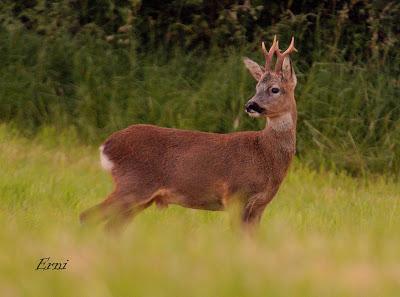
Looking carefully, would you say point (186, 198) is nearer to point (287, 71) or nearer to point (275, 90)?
point (275, 90)

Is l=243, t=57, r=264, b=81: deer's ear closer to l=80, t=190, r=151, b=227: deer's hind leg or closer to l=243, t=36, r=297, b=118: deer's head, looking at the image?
l=243, t=36, r=297, b=118: deer's head

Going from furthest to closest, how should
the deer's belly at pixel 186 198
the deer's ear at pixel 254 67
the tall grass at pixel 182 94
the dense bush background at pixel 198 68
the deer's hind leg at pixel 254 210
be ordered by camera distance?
the dense bush background at pixel 198 68
the tall grass at pixel 182 94
the deer's ear at pixel 254 67
the deer's belly at pixel 186 198
the deer's hind leg at pixel 254 210

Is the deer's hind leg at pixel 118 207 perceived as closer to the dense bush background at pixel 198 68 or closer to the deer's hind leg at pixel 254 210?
the deer's hind leg at pixel 254 210

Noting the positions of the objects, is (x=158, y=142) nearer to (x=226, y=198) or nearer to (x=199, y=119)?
(x=226, y=198)

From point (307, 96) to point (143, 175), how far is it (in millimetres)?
4210

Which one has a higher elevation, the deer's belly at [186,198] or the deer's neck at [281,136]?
the deer's neck at [281,136]

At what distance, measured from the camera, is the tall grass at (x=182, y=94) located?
979cm

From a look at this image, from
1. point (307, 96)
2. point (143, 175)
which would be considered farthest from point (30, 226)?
point (307, 96)

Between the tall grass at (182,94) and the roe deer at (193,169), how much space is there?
3006 millimetres

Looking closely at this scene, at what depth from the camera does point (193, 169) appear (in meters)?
6.28

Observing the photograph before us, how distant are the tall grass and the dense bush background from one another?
0.01 meters

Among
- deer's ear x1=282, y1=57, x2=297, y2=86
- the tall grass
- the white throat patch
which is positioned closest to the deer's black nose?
the white throat patch

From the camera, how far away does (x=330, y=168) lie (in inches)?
372

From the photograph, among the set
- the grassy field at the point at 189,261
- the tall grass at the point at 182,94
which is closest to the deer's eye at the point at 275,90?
the grassy field at the point at 189,261
